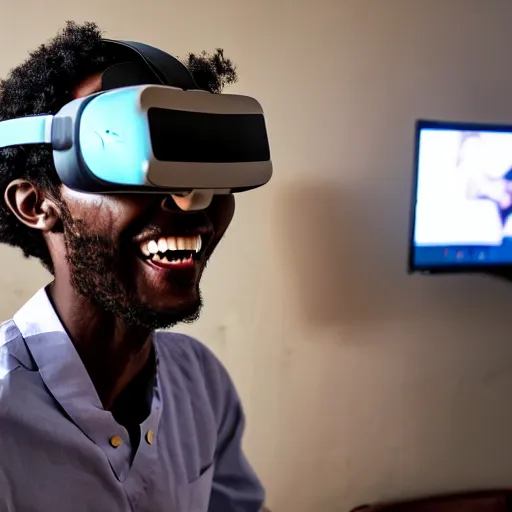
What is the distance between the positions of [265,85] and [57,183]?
2.61 ft

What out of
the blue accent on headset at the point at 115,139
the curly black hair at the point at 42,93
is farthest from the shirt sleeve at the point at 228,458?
the blue accent on headset at the point at 115,139

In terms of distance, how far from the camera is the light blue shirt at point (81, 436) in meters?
0.66

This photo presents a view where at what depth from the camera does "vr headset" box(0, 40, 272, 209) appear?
0.60m

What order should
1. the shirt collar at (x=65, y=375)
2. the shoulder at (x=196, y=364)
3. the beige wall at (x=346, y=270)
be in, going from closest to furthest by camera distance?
1. the shirt collar at (x=65, y=375)
2. the shoulder at (x=196, y=364)
3. the beige wall at (x=346, y=270)

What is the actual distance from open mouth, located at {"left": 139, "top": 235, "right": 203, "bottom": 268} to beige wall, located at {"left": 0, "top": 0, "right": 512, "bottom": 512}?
73cm

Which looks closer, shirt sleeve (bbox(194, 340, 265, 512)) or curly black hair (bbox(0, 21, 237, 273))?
curly black hair (bbox(0, 21, 237, 273))

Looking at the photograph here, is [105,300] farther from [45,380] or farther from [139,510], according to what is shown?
[139,510]

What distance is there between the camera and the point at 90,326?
0.75 meters

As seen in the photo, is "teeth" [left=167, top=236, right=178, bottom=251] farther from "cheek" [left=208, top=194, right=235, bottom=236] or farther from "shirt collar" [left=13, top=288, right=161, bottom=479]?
"shirt collar" [left=13, top=288, right=161, bottom=479]

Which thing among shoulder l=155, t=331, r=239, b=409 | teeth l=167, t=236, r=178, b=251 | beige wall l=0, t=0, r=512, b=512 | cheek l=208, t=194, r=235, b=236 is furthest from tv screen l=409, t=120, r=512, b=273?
teeth l=167, t=236, r=178, b=251

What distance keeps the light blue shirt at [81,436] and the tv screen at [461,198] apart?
32.4 inches

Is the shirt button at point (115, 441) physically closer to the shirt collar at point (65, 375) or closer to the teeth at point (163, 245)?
the shirt collar at point (65, 375)

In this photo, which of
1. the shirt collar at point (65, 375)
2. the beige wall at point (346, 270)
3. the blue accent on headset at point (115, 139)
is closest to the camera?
the blue accent on headset at point (115, 139)

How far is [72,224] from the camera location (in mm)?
704
